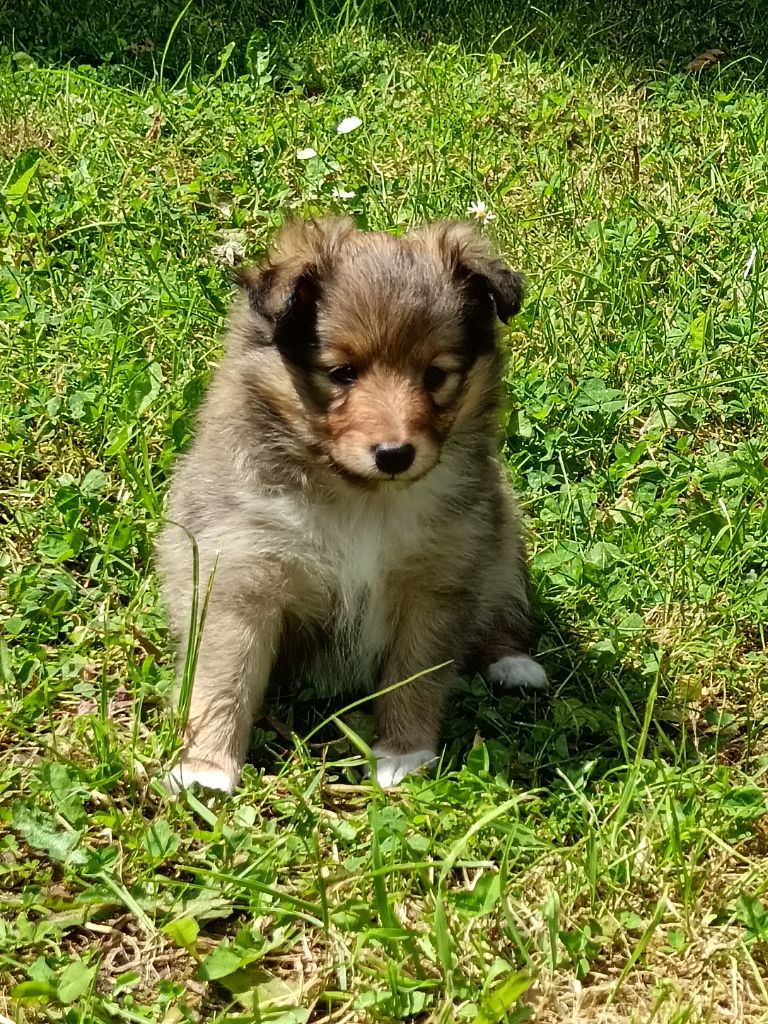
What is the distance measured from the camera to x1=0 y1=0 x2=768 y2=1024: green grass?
270cm

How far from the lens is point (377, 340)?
298cm

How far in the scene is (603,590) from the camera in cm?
386

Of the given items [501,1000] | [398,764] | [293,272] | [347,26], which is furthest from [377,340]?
[347,26]

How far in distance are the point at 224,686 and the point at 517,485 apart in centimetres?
154

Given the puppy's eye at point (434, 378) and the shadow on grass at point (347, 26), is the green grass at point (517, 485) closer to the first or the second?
the shadow on grass at point (347, 26)

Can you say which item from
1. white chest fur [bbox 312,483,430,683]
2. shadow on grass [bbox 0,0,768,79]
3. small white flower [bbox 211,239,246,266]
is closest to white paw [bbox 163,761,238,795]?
white chest fur [bbox 312,483,430,683]

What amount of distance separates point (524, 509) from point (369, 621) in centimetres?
111

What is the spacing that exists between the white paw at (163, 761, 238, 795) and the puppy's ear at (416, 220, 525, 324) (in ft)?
4.41

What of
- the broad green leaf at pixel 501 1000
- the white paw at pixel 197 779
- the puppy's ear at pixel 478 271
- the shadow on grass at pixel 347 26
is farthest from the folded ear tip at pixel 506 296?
the shadow on grass at pixel 347 26

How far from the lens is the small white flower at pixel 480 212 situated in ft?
17.3

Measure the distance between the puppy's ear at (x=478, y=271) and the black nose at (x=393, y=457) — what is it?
1.70 feet

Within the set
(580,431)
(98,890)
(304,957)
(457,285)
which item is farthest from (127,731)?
(580,431)

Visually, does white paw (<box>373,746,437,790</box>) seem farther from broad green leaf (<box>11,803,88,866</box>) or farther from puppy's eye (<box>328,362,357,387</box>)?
puppy's eye (<box>328,362,357,387</box>)

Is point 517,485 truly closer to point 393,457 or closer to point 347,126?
point 393,457
